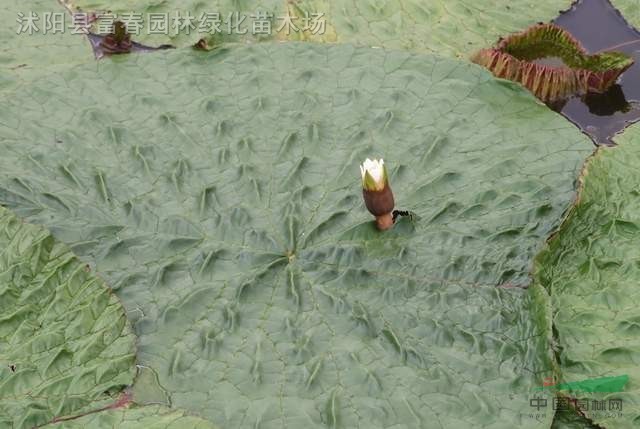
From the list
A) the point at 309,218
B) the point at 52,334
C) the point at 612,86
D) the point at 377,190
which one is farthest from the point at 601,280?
the point at 52,334

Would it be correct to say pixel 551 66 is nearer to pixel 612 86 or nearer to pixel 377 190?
pixel 612 86

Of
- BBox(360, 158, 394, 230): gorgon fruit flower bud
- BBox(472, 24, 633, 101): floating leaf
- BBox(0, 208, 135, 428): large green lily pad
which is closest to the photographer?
BBox(0, 208, 135, 428): large green lily pad

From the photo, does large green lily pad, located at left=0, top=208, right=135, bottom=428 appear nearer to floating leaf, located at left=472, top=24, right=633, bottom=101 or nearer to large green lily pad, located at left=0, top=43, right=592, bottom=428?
large green lily pad, located at left=0, top=43, right=592, bottom=428

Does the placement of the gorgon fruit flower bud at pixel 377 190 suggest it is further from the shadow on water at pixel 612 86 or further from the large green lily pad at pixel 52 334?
the shadow on water at pixel 612 86

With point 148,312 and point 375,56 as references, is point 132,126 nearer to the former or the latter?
point 148,312

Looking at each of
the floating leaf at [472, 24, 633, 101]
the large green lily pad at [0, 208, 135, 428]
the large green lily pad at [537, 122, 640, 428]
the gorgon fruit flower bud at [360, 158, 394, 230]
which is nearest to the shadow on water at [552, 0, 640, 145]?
the floating leaf at [472, 24, 633, 101]
